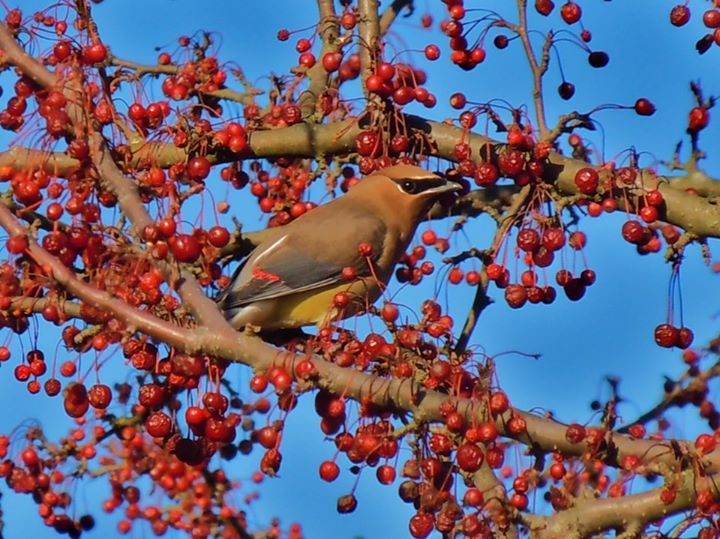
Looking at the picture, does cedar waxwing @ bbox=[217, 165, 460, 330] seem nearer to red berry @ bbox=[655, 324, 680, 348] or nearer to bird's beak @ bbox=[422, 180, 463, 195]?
bird's beak @ bbox=[422, 180, 463, 195]

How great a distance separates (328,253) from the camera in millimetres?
4953

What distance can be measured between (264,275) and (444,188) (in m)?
0.72

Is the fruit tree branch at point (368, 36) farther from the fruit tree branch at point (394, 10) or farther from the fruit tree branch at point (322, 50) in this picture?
the fruit tree branch at point (394, 10)

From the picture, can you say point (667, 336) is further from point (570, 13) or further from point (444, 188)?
point (444, 188)

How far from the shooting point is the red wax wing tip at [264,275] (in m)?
4.65

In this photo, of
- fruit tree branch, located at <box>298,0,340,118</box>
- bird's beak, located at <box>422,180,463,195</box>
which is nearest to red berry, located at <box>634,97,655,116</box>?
bird's beak, located at <box>422,180,463,195</box>

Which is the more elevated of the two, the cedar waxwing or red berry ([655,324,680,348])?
the cedar waxwing

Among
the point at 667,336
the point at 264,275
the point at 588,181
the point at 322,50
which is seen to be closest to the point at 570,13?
the point at 588,181

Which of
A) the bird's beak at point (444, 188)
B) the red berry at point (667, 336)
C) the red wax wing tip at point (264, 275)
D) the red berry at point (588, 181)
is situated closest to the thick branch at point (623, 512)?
the red berry at point (667, 336)

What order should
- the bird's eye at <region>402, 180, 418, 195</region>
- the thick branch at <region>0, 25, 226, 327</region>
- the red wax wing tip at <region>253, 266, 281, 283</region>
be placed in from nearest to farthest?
the thick branch at <region>0, 25, 226, 327</region> → the red wax wing tip at <region>253, 266, 281, 283</region> → the bird's eye at <region>402, 180, 418, 195</region>

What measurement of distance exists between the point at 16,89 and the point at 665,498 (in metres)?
2.09

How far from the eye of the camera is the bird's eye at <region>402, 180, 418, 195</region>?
5.01 metres

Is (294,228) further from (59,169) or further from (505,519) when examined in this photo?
(505,519)

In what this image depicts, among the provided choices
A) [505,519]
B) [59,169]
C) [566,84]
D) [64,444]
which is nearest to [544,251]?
[566,84]
